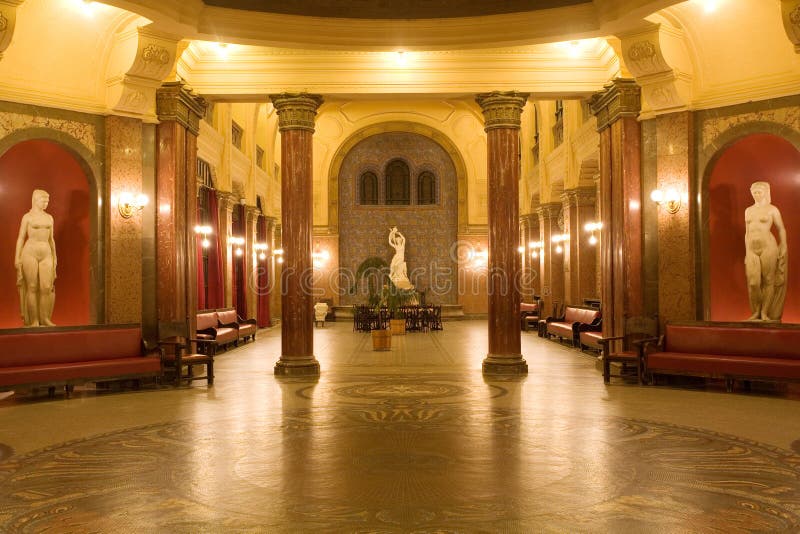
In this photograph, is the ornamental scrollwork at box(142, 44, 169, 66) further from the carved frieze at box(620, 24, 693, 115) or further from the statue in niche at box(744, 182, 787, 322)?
the statue in niche at box(744, 182, 787, 322)

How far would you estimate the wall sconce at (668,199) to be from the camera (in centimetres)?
982

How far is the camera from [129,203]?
972 centimetres

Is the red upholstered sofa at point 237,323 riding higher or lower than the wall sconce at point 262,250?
lower

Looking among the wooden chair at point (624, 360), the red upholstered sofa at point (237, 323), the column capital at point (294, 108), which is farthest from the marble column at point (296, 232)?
the red upholstered sofa at point (237, 323)

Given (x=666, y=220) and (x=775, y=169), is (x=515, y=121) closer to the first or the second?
(x=666, y=220)

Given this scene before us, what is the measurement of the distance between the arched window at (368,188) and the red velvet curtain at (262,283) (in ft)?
16.8

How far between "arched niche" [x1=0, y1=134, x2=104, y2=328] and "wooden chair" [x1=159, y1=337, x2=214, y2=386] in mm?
1086

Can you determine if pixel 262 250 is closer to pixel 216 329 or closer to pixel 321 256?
pixel 321 256

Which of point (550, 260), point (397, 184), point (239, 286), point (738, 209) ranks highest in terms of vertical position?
point (397, 184)

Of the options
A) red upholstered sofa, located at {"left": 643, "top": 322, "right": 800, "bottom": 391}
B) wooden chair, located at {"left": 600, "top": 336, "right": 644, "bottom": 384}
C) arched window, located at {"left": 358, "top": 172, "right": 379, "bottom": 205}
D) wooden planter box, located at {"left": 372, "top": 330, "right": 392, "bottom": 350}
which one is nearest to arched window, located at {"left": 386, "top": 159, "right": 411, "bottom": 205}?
arched window, located at {"left": 358, "top": 172, "right": 379, "bottom": 205}

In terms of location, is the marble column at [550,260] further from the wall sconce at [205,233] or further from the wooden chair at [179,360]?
the wooden chair at [179,360]

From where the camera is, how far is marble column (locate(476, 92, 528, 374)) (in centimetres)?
1060

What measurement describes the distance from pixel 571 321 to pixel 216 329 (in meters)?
8.50

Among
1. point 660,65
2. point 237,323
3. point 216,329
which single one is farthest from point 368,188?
point 660,65
